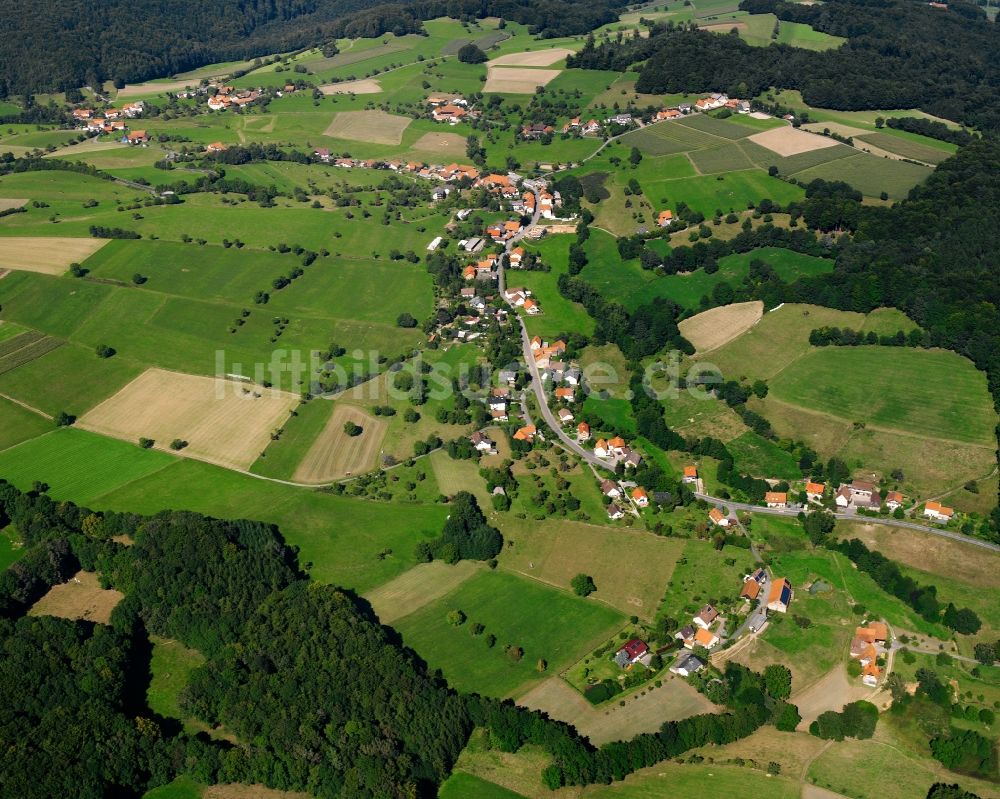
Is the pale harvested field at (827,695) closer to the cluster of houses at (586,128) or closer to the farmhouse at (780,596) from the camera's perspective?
the farmhouse at (780,596)

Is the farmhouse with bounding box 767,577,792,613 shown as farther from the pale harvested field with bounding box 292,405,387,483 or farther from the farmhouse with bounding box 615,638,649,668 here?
the pale harvested field with bounding box 292,405,387,483

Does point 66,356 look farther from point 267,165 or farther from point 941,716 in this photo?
point 941,716

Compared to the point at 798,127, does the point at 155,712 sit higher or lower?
lower

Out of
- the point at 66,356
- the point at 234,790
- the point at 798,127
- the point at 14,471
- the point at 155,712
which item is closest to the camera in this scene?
the point at 234,790

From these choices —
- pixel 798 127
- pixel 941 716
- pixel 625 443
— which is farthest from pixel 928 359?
pixel 798 127

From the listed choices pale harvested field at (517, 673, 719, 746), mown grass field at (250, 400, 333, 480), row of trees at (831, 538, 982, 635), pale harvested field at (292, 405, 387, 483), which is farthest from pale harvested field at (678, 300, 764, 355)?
pale harvested field at (517, 673, 719, 746)

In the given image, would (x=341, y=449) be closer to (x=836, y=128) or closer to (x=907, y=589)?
(x=907, y=589)
